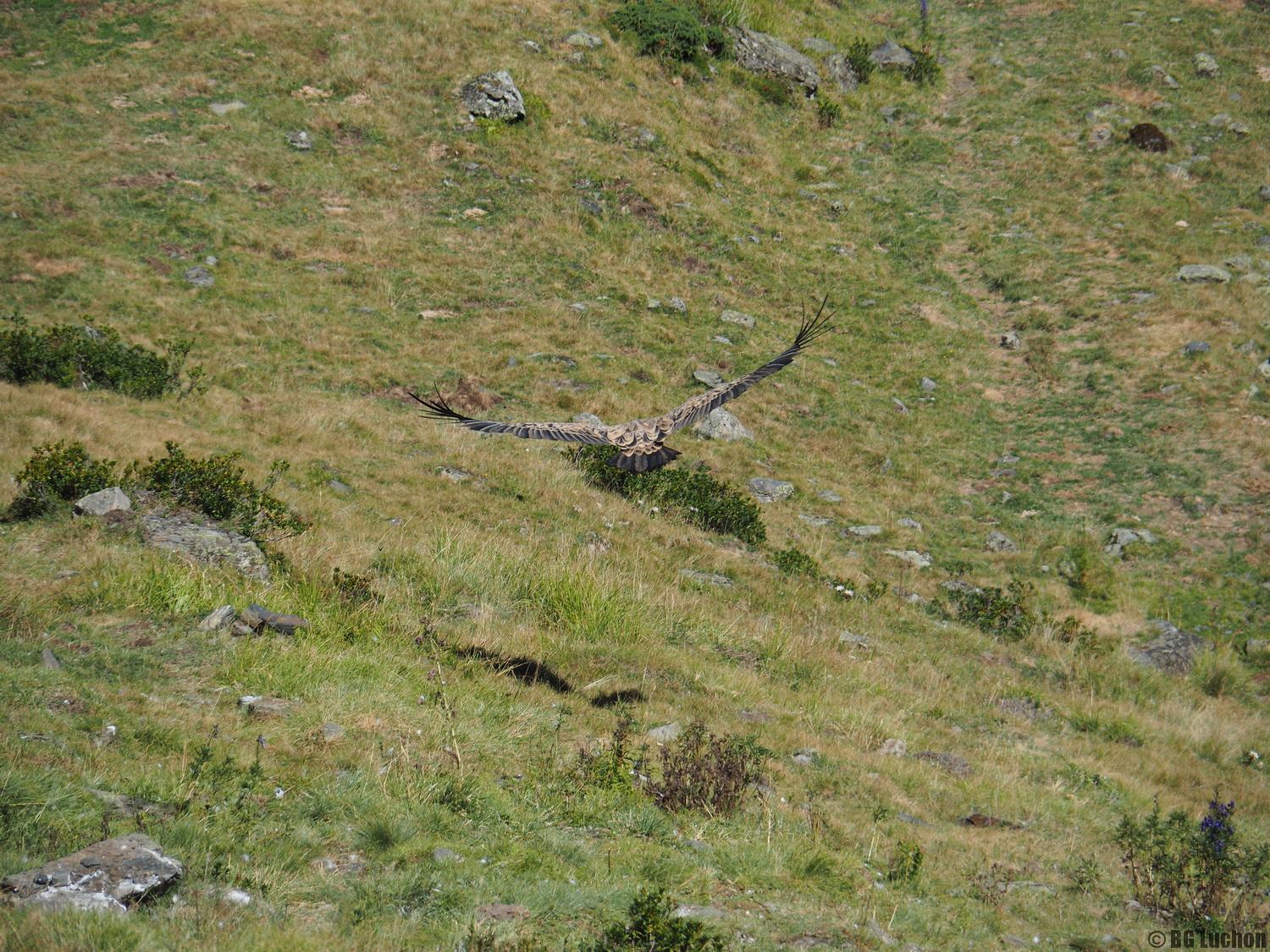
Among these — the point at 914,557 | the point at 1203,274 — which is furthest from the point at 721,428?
the point at 1203,274

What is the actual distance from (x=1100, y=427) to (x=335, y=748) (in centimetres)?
1847

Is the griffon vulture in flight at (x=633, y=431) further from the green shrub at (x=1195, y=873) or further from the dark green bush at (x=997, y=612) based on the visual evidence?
the dark green bush at (x=997, y=612)

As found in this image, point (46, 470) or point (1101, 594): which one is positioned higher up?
point (46, 470)

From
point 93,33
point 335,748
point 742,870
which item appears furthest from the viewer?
point 93,33

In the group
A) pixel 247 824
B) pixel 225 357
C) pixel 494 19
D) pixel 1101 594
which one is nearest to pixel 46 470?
pixel 247 824

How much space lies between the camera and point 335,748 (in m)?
6.74

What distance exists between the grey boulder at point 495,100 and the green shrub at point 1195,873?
24.1m

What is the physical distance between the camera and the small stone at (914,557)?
53.1 feet

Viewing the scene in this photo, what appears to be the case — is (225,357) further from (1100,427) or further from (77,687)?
(1100,427)

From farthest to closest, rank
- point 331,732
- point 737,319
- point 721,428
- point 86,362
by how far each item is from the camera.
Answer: point 737,319
point 721,428
point 86,362
point 331,732

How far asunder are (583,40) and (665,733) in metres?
26.8

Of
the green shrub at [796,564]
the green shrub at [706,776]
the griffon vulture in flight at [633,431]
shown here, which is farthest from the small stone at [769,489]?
the green shrub at [706,776]

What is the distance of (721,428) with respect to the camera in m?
19.1

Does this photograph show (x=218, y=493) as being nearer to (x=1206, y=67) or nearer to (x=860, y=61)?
(x=860, y=61)
